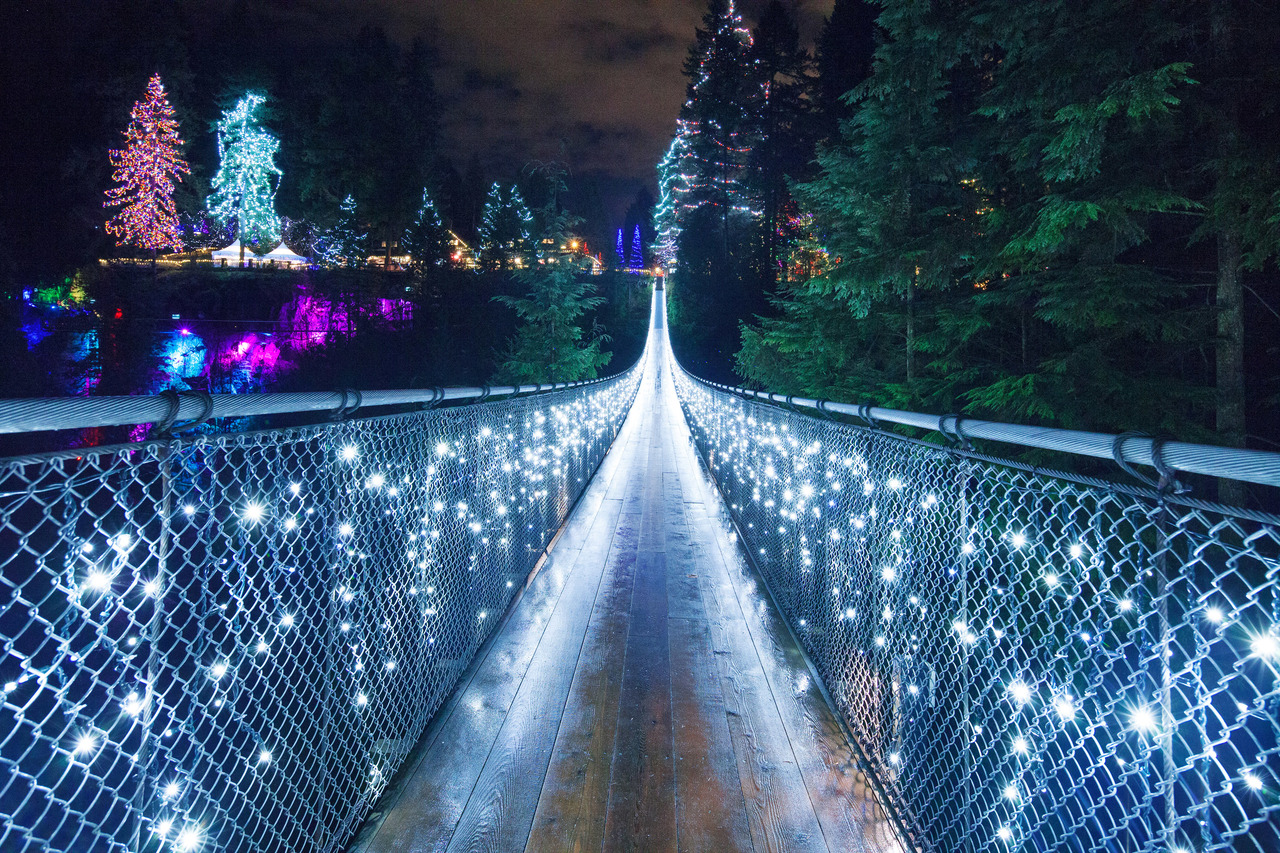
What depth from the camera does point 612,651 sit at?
9.98 ft

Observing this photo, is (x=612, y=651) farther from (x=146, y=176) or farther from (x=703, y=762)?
(x=146, y=176)

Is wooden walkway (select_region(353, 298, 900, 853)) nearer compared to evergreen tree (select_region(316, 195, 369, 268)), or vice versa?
wooden walkway (select_region(353, 298, 900, 853))

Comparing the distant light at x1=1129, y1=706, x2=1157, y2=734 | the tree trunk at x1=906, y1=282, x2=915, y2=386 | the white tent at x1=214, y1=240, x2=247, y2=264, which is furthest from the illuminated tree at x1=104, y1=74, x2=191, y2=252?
the distant light at x1=1129, y1=706, x2=1157, y2=734

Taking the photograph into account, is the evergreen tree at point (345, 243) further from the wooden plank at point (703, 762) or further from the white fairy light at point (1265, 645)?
the white fairy light at point (1265, 645)

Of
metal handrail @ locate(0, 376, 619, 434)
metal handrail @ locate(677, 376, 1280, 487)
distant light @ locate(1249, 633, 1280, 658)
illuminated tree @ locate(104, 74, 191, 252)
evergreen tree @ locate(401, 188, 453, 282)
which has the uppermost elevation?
illuminated tree @ locate(104, 74, 191, 252)

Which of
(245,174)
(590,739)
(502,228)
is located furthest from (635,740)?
(245,174)

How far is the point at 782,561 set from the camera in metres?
3.87

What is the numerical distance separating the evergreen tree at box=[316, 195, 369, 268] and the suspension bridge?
1065 inches

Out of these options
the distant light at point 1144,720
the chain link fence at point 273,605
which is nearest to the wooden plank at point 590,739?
the chain link fence at point 273,605

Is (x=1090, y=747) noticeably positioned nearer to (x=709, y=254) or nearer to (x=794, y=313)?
(x=794, y=313)

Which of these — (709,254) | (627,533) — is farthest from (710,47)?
(627,533)

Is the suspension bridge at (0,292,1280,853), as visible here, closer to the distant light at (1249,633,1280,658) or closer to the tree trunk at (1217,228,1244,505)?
the distant light at (1249,633,1280,658)

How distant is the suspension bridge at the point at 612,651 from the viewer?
1.09 meters

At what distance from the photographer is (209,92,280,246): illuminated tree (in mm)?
26453
